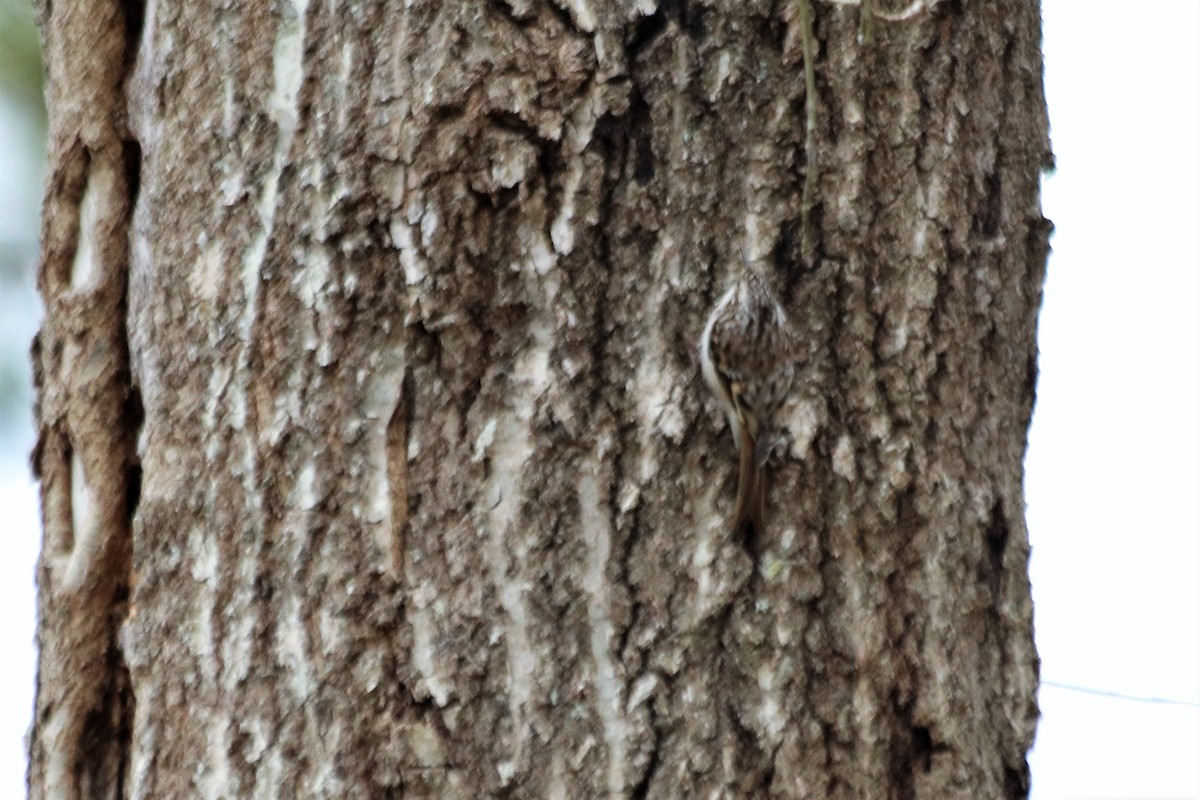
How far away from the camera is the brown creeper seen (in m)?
1.55

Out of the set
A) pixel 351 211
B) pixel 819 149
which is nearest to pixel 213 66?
pixel 351 211

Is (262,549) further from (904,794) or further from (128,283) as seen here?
(904,794)

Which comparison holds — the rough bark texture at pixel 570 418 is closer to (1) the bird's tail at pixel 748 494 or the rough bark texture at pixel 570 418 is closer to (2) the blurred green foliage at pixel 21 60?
(1) the bird's tail at pixel 748 494

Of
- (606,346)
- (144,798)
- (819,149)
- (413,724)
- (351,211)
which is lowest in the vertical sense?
(144,798)

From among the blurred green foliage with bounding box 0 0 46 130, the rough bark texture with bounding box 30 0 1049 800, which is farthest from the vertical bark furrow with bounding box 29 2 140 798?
the blurred green foliage with bounding box 0 0 46 130

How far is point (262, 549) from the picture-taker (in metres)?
1.63

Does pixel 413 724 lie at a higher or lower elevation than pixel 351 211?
lower

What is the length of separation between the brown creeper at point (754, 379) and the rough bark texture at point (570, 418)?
0.02 meters

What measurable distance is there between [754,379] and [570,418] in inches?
8.4

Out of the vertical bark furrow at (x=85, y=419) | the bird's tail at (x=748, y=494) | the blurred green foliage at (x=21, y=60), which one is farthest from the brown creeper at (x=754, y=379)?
the blurred green foliage at (x=21, y=60)

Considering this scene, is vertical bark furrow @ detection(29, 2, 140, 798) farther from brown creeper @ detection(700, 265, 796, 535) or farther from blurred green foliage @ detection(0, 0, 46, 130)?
blurred green foliage @ detection(0, 0, 46, 130)

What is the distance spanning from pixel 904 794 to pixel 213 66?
1169 mm

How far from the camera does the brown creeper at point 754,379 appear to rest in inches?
61.2

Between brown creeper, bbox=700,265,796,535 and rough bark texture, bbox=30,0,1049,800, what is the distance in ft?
0.08
